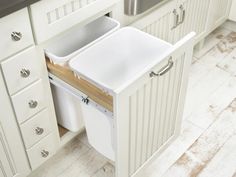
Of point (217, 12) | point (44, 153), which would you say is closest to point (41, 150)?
point (44, 153)

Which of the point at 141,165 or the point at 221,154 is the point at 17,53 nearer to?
the point at 141,165

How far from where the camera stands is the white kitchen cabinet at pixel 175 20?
172 cm

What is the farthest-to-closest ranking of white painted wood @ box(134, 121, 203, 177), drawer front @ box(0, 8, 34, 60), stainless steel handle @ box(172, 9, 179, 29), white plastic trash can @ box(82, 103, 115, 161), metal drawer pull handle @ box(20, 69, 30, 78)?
stainless steel handle @ box(172, 9, 179, 29) < white painted wood @ box(134, 121, 203, 177) < white plastic trash can @ box(82, 103, 115, 161) < metal drawer pull handle @ box(20, 69, 30, 78) < drawer front @ box(0, 8, 34, 60)

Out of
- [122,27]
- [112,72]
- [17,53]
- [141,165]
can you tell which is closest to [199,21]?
[122,27]

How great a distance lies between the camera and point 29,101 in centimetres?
130

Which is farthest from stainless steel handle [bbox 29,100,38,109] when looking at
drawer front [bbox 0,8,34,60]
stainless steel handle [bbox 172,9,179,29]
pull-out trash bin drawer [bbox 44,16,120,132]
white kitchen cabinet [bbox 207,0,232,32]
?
white kitchen cabinet [bbox 207,0,232,32]

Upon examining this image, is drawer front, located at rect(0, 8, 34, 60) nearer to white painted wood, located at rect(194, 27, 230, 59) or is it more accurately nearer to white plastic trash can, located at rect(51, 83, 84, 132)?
white plastic trash can, located at rect(51, 83, 84, 132)

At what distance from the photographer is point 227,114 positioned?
194 cm

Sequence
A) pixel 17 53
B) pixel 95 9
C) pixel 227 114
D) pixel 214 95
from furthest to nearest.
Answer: pixel 214 95, pixel 227 114, pixel 95 9, pixel 17 53

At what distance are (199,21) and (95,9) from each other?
0.98m

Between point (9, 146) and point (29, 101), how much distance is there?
19cm

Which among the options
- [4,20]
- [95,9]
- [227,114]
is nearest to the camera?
[4,20]

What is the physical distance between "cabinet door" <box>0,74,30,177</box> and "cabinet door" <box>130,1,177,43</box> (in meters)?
0.72

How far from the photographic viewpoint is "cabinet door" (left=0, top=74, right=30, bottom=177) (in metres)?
1.22
